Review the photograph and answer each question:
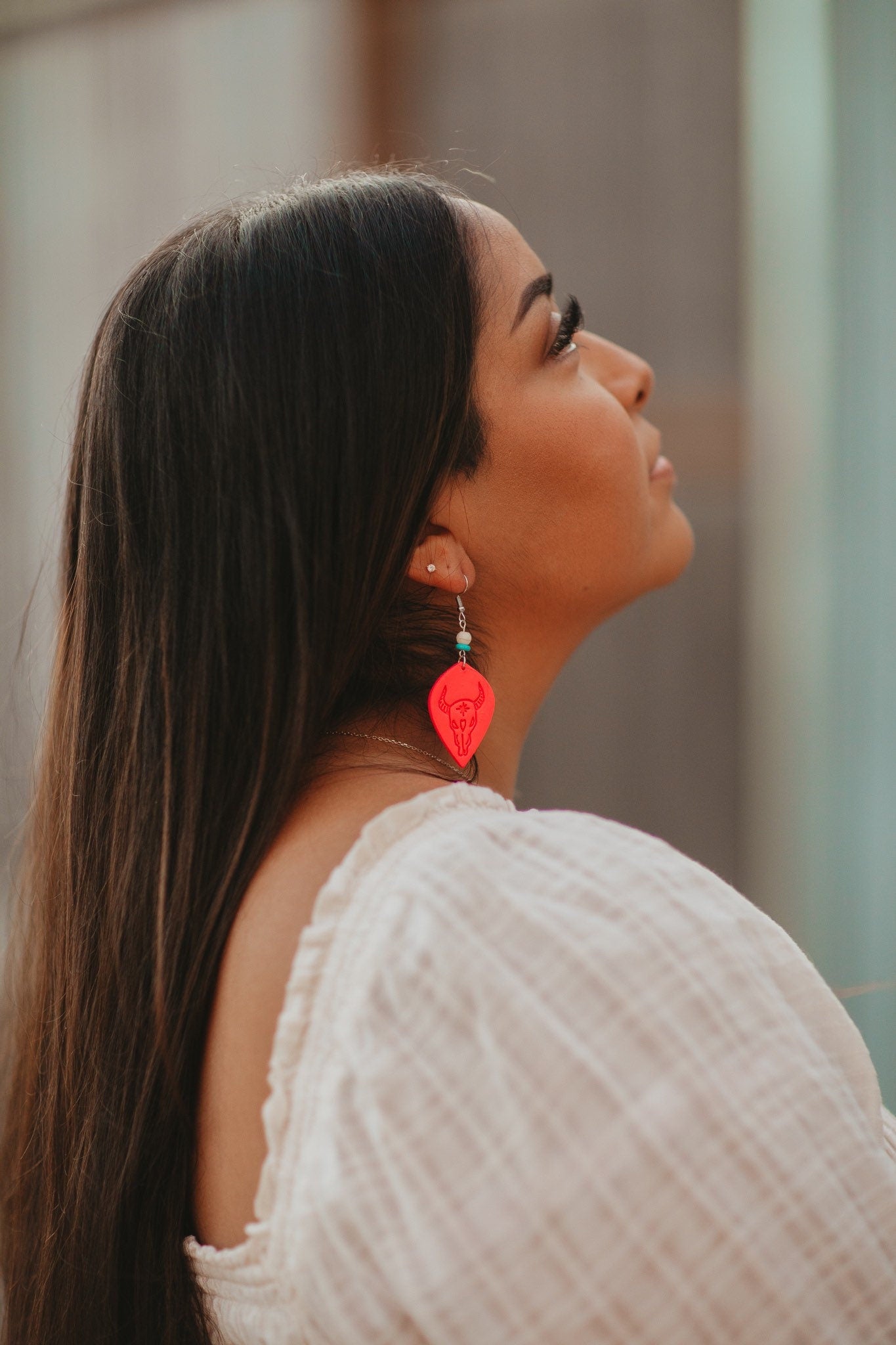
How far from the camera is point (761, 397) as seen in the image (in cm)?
191

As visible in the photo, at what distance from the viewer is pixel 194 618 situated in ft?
2.81

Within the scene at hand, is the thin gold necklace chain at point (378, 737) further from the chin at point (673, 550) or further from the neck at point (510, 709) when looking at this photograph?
the chin at point (673, 550)

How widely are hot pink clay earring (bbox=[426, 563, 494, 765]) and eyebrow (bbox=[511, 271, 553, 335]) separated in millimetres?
249

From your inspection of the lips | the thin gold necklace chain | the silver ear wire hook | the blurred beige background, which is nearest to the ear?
the silver ear wire hook

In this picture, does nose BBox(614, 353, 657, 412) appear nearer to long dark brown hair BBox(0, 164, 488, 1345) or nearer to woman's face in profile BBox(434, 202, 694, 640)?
woman's face in profile BBox(434, 202, 694, 640)

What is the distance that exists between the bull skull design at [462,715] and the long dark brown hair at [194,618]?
0.21 feet

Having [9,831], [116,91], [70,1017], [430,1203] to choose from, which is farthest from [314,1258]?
[116,91]

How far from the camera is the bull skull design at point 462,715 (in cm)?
97

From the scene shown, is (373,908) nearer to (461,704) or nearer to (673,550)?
(461,704)

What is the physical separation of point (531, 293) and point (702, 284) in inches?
43.0

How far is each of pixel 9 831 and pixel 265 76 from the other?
1971 mm

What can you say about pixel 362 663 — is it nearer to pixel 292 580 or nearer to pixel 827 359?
pixel 292 580

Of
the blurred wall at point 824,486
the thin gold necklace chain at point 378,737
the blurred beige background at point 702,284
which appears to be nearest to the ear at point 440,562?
the thin gold necklace chain at point 378,737

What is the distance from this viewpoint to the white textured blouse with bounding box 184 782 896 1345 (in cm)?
63
